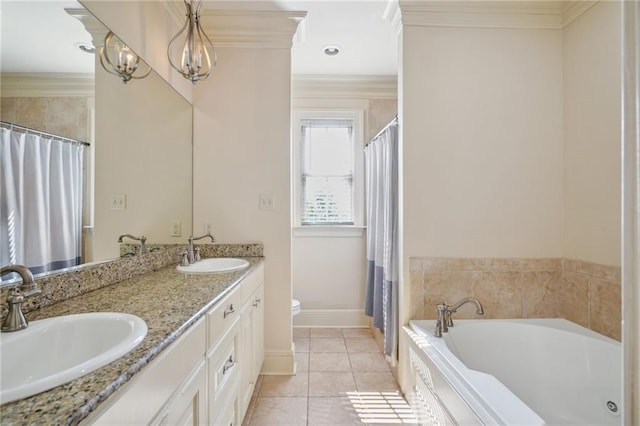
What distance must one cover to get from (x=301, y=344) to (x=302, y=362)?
0.32 metres

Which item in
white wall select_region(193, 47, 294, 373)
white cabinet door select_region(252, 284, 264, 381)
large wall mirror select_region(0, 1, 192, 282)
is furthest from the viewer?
white wall select_region(193, 47, 294, 373)

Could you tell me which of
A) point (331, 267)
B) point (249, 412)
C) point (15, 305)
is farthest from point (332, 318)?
point (15, 305)

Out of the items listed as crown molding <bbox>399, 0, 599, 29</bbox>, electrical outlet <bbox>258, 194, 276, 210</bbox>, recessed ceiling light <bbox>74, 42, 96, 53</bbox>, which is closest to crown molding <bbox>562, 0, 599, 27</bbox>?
crown molding <bbox>399, 0, 599, 29</bbox>

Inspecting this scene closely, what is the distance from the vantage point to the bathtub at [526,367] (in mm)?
1251

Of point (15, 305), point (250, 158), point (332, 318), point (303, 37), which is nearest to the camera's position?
point (15, 305)

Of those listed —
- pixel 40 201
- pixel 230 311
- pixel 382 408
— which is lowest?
pixel 382 408

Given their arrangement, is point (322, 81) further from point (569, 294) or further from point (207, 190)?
point (569, 294)

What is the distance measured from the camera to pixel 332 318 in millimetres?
3010

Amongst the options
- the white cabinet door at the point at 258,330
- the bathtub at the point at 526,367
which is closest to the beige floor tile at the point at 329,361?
the white cabinet door at the point at 258,330

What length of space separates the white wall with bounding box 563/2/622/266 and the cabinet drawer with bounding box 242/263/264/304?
6.54 feet

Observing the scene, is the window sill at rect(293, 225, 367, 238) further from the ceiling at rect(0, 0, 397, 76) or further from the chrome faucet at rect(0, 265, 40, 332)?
the chrome faucet at rect(0, 265, 40, 332)

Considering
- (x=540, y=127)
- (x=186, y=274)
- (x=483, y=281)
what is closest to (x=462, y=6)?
(x=540, y=127)

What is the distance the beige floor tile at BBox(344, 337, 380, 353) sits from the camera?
253 cm

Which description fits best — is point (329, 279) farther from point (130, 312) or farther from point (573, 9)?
point (573, 9)
